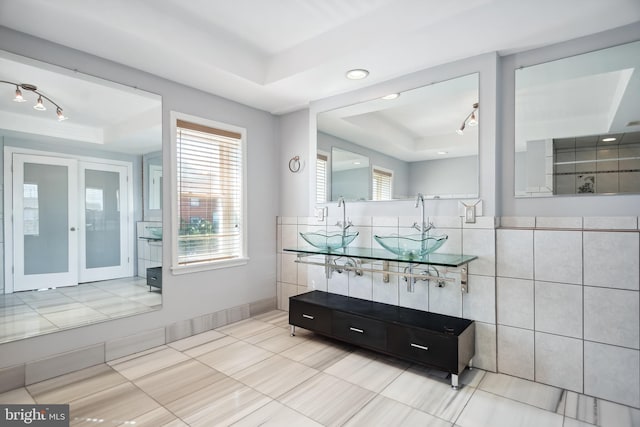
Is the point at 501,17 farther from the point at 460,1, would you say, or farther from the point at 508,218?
the point at 508,218

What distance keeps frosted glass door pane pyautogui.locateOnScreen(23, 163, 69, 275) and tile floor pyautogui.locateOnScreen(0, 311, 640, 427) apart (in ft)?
2.65

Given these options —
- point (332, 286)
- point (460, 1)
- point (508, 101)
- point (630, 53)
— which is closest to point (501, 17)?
point (460, 1)

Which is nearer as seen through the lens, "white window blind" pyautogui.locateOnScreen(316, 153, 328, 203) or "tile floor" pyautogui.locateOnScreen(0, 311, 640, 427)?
"tile floor" pyautogui.locateOnScreen(0, 311, 640, 427)

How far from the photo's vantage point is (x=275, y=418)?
1849mm

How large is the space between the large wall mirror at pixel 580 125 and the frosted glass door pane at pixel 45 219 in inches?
129

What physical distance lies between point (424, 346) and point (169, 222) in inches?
90.9

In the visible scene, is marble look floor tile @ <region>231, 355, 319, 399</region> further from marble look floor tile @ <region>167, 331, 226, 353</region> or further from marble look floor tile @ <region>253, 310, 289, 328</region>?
marble look floor tile @ <region>253, 310, 289, 328</region>

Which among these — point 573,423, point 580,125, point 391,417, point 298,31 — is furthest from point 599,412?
point 298,31

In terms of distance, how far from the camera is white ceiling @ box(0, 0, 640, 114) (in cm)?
193

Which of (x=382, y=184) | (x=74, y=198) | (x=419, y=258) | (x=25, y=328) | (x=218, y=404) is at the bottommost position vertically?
(x=218, y=404)

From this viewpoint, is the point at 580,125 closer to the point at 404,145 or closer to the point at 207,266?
the point at 404,145

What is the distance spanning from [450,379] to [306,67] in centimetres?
254

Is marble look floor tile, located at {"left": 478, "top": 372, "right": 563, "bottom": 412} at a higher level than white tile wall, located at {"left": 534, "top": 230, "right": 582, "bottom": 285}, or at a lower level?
lower

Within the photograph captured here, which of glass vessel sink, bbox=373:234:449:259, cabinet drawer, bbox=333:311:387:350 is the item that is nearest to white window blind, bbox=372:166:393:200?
glass vessel sink, bbox=373:234:449:259
